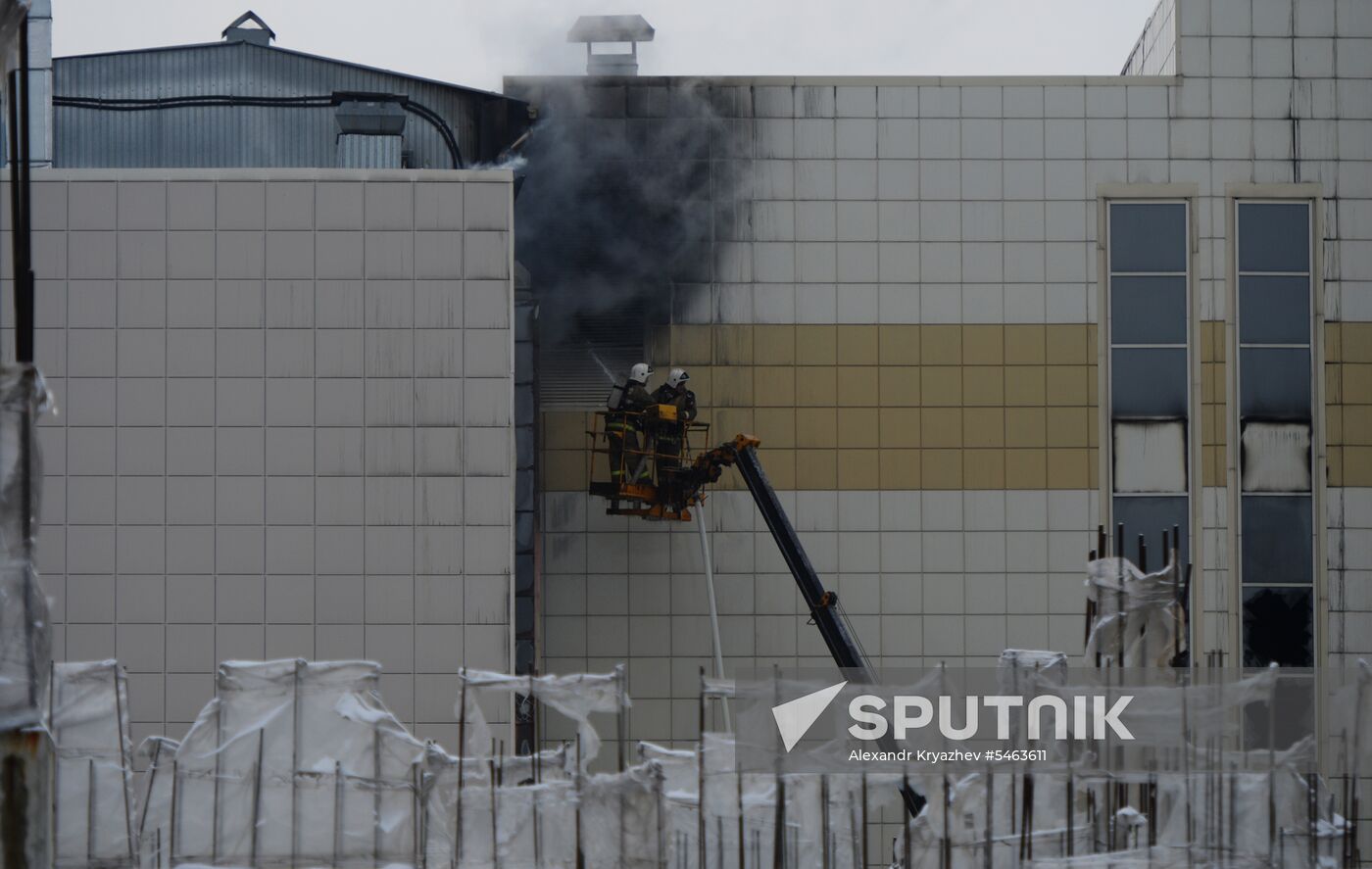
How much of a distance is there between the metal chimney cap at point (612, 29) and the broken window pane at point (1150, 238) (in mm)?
6870

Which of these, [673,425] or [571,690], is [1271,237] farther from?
[571,690]

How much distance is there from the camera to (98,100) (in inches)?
746

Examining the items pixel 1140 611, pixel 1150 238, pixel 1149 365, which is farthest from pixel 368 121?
pixel 1140 611

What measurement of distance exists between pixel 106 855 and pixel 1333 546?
15318 millimetres

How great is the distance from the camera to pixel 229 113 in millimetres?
18875

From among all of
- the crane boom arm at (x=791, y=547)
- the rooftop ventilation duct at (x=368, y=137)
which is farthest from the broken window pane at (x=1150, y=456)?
the rooftop ventilation duct at (x=368, y=137)

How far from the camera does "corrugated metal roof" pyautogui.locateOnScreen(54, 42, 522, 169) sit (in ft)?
61.8

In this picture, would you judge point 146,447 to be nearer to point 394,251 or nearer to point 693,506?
point 394,251

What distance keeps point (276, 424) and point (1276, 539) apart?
12905 millimetres

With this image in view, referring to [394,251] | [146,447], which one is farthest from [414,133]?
[146,447]

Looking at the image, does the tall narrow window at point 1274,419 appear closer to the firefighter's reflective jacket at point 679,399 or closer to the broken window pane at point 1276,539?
the broken window pane at point 1276,539

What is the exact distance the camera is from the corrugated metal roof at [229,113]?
18.8 m

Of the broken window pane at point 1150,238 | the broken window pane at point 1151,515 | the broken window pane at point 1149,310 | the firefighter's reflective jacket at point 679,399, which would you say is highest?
the broken window pane at point 1150,238

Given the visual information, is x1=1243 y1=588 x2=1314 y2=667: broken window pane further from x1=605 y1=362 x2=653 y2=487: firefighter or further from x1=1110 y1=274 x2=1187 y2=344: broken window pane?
x1=605 y1=362 x2=653 y2=487: firefighter
